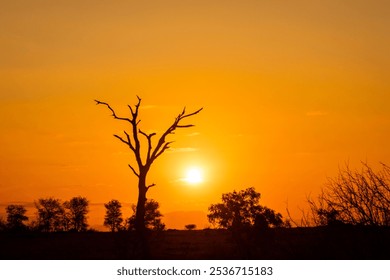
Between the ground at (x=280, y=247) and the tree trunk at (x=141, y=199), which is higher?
the tree trunk at (x=141, y=199)

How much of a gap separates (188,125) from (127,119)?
335 cm

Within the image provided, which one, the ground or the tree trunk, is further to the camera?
the tree trunk

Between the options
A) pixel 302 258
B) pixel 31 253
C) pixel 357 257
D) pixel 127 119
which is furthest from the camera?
pixel 31 253

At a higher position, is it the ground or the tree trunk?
the tree trunk

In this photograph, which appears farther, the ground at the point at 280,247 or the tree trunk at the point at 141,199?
the tree trunk at the point at 141,199

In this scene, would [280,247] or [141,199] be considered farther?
[141,199]

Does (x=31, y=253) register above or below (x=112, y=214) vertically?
below

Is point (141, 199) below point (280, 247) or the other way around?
the other way around

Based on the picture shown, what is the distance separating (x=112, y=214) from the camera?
86.5 meters
